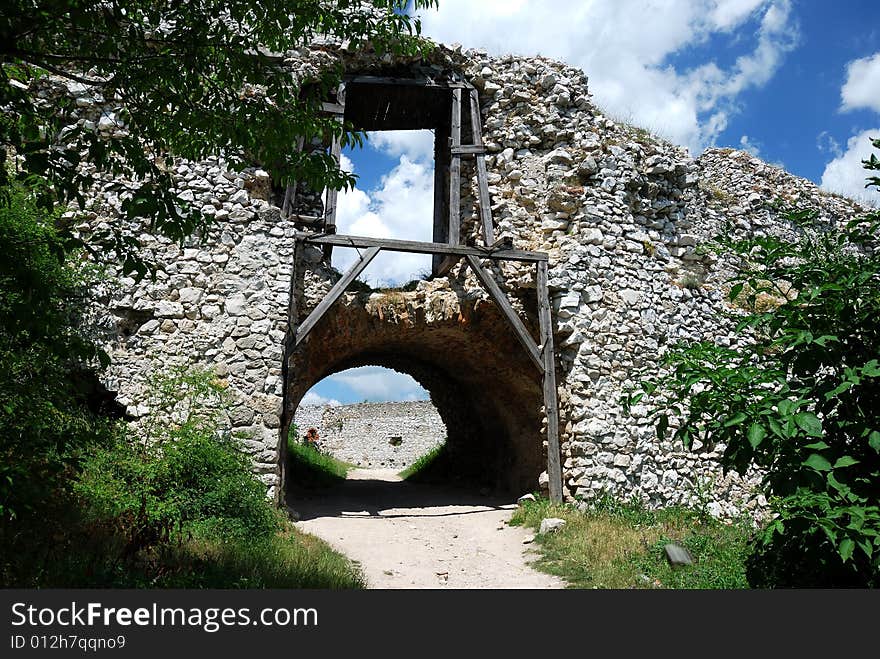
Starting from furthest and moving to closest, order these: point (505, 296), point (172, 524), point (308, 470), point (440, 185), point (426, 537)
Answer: point (308, 470) → point (440, 185) → point (505, 296) → point (426, 537) → point (172, 524)

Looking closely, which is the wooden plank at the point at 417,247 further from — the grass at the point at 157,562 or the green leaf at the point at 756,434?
the green leaf at the point at 756,434

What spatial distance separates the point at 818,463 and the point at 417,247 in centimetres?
688

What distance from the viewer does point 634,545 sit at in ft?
24.8

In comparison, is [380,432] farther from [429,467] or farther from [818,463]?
[818,463]

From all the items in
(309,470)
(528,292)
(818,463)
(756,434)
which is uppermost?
(528,292)

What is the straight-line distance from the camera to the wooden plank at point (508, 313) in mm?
9859

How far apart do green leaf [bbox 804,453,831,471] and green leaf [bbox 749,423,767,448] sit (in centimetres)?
26

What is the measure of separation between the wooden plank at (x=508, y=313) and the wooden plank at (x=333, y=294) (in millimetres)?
1489

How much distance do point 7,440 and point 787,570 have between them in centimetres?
575

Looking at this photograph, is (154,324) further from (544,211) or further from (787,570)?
(787,570)

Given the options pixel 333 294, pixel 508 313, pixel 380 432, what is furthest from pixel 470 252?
pixel 380 432

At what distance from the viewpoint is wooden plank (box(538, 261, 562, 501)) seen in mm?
9539

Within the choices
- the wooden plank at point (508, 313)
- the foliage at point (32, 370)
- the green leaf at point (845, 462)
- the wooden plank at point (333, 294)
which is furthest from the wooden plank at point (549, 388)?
the green leaf at point (845, 462)

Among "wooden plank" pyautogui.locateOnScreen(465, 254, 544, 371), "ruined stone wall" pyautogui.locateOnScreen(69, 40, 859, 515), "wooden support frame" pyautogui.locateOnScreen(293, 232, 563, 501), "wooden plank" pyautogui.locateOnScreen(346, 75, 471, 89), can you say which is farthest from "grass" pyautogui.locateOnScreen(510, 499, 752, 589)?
"wooden plank" pyautogui.locateOnScreen(346, 75, 471, 89)
